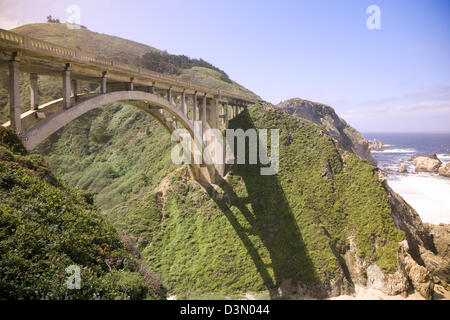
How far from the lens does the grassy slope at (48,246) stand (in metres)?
5.94

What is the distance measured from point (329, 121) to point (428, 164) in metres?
26.1

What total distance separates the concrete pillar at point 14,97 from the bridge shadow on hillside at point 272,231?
17.7 meters

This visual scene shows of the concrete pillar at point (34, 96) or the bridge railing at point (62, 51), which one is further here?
the concrete pillar at point (34, 96)

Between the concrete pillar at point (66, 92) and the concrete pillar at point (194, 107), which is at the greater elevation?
the concrete pillar at point (194, 107)

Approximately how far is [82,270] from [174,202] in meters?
19.7

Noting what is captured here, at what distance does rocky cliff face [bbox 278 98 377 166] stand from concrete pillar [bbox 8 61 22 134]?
65.7 meters

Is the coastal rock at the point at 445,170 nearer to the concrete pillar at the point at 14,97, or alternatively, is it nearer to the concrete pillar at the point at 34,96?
the concrete pillar at the point at 34,96

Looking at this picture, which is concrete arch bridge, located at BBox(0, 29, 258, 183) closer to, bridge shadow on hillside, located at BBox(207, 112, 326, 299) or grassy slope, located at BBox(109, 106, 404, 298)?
bridge shadow on hillside, located at BBox(207, 112, 326, 299)

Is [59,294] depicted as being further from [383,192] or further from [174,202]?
[383,192]

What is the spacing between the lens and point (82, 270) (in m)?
6.97

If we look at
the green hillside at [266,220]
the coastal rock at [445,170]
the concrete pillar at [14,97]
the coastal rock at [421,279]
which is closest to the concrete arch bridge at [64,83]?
the concrete pillar at [14,97]

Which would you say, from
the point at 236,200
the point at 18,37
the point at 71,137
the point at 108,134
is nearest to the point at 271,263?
the point at 236,200

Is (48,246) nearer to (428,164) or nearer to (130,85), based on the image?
(130,85)

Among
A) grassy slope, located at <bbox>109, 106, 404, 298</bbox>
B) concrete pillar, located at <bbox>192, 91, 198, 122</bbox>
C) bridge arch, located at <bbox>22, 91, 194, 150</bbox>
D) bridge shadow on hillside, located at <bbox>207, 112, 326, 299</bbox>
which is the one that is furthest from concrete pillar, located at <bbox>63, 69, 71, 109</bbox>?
bridge shadow on hillside, located at <bbox>207, 112, 326, 299</bbox>
